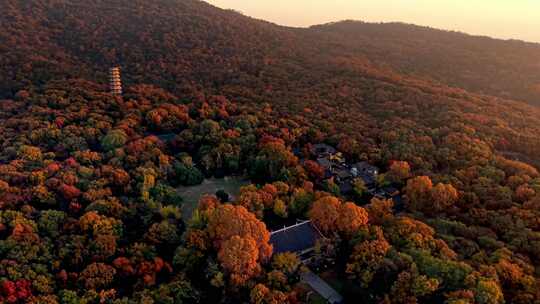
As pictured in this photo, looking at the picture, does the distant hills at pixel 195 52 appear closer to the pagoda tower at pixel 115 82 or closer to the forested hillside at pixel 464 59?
the forested hillside at pixel 464 59

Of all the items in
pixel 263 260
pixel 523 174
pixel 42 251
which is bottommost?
pixel 42 251

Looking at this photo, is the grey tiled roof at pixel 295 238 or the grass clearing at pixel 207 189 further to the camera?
the grass clearing at pixel 207 189

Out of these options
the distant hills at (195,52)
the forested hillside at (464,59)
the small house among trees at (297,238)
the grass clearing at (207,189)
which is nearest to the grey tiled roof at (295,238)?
the small house among trees at (297,238)

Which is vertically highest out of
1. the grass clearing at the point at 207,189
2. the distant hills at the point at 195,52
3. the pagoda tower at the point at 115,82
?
the distant hills at the point at 195,52

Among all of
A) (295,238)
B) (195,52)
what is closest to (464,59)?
(195,52)

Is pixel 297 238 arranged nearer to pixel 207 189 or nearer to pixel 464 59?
pixel 207 189

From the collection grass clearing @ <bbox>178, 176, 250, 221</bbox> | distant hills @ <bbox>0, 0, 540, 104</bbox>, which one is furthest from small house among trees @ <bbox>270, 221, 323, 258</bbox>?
distant hills @ <bbox>0, 0, 540, 104</bbox>

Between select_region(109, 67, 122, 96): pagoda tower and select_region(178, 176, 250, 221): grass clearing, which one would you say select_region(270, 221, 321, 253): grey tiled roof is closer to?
select_region(178, 176, 250, 221): grass clearing

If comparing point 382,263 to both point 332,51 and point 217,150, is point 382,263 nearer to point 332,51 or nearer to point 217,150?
point 217,150

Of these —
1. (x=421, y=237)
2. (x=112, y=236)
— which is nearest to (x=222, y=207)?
(x=112, y=236)
